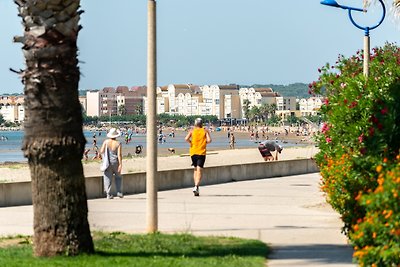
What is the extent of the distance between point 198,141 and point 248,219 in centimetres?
504

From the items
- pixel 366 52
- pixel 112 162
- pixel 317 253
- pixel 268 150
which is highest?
pixel 366 52

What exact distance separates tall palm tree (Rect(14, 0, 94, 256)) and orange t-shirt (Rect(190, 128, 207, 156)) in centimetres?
1046

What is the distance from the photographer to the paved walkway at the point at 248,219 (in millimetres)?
12711

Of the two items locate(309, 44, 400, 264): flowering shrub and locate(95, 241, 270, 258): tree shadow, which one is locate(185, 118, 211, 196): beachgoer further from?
locate(95, 241, 270, 258): tree shadow

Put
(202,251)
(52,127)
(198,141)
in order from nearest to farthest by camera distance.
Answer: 1. (52,127)
2. (202,251)
3. (198,141)

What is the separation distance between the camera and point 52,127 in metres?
11.3

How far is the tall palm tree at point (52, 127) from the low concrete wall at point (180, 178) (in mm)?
8727

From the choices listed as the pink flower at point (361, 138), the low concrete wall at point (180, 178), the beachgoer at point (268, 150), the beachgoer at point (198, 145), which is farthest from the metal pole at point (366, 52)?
the beachgoer at point (268, 150)

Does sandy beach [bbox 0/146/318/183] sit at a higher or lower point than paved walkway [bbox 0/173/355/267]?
lower

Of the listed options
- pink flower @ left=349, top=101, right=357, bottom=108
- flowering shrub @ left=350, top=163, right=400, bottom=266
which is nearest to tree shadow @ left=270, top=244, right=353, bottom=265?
pink flower @ left=349, top=101, right=357, bottom=108

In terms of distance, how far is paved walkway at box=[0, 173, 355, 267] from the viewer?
12.7 meters

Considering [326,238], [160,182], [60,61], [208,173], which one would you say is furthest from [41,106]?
[208,173]

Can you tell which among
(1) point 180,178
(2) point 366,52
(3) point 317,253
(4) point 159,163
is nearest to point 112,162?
(1) point 180,178

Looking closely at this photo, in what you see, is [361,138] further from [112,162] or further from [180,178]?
[180,178]
